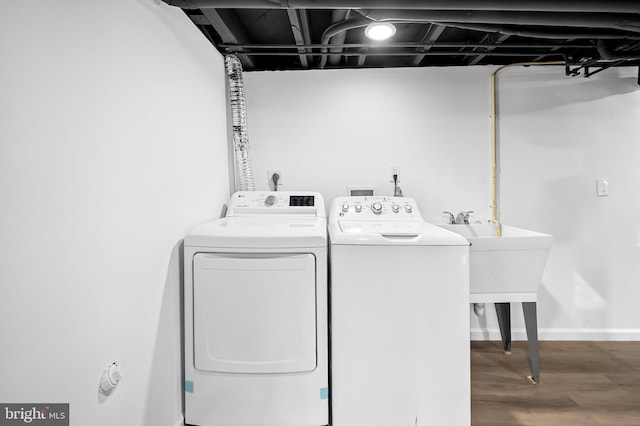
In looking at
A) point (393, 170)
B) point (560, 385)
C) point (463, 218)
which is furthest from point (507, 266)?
point (393, 170)

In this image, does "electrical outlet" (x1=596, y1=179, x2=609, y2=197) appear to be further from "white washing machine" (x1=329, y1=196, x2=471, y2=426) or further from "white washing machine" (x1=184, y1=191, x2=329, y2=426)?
"white washing machine" (x1=184, y1=191, x2=329, y2=426)

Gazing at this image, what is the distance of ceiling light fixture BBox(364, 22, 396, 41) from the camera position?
1698mm

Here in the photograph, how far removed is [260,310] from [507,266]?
134 centimetres

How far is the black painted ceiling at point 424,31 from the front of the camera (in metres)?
1.42

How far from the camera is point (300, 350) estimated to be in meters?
1.43

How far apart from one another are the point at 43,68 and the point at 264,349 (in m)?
1.22

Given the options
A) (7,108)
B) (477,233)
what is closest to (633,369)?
(477,233)

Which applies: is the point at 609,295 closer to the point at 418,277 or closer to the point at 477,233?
the point at 477,233

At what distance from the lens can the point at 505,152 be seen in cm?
237

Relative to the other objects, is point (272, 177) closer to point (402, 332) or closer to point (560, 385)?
point (402, 332)

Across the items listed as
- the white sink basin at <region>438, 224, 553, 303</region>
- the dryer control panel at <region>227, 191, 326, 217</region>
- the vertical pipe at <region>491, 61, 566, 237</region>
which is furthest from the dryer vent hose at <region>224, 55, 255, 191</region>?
the vertical pipe at <region>491, 61, 566, 237</region>

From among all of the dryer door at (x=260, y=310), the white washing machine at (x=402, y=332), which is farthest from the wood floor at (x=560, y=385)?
the dryer door at (x=260, y=310)

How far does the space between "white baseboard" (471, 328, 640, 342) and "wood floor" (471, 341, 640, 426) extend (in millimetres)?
46

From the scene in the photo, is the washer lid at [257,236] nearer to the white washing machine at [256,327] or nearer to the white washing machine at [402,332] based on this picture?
the white washing machine at [256,327]
